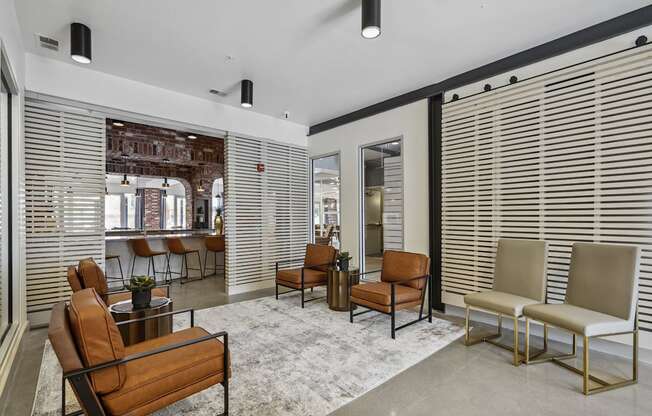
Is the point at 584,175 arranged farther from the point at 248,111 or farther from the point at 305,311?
the point at 248,111

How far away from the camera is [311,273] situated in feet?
16.5

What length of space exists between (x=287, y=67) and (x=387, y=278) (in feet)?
10.1

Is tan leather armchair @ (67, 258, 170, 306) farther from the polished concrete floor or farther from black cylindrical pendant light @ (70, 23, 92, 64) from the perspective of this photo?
black cylindrical pendant light @ (70, 23, 92, 64)

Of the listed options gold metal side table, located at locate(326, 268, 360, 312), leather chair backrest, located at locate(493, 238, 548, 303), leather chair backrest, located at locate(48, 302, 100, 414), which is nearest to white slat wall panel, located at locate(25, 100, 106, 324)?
leather chair backrest, located at locate(48, 302, 100, 414)

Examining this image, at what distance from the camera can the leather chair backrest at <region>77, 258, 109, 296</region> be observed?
3.20 meters

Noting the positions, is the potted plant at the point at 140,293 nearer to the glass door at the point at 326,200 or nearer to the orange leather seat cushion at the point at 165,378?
the orange leather seat cushion at the point at 165,378

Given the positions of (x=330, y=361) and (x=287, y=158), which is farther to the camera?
(x=287, y=158)

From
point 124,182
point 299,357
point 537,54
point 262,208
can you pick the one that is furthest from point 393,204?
point 124,182

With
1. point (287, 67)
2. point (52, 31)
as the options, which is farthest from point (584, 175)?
point (52, 31)

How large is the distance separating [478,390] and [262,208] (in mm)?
4526

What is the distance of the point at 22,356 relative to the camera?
121 inches

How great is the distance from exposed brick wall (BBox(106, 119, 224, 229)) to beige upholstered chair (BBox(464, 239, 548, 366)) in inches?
251

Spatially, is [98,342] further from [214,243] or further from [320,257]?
[214,243]

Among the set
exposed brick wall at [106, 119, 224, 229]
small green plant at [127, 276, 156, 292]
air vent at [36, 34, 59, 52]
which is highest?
air vent at [36, 34, 59, 52]
